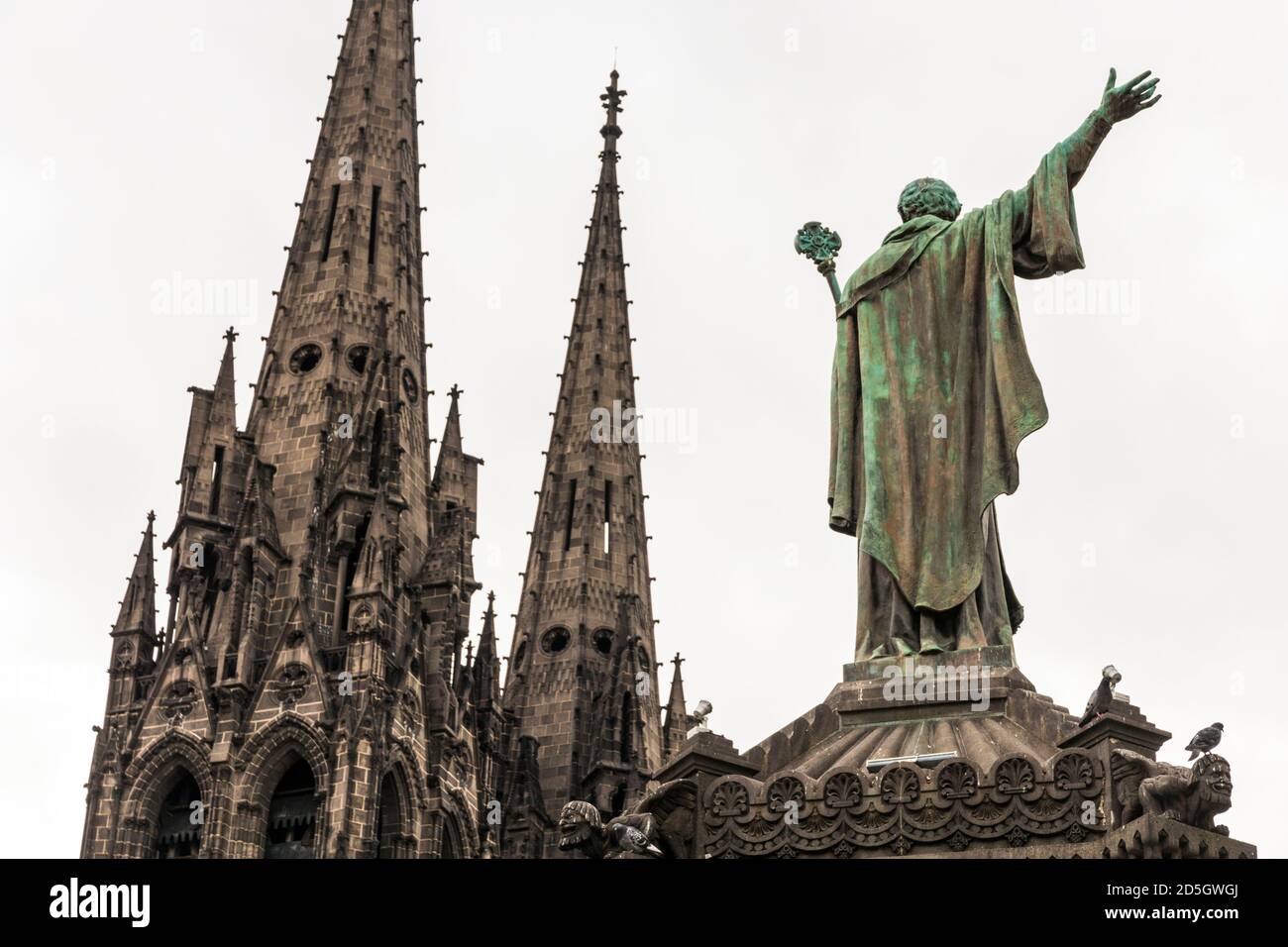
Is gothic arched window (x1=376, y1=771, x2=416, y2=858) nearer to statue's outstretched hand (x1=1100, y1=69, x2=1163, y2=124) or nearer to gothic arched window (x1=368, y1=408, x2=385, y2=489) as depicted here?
gothic arched window (x1=368, y1=408, x2=385, y2=489)

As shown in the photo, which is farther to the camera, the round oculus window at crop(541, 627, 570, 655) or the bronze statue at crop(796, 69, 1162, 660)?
the round oculus window at crop(541, 627, 570, 655)

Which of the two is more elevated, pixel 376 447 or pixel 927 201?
pixel 376 447

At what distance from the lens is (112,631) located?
7706 cm

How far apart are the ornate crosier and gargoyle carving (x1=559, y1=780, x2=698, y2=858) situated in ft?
12.9

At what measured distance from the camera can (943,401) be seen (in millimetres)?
15984

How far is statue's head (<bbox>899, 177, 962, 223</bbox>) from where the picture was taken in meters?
16.8

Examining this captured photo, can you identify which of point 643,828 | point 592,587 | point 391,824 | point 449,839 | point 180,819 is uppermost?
point 592,587

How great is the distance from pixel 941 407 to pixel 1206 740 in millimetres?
3353

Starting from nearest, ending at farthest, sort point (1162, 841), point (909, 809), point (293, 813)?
point (1162, 841) → point (909, 809) → point (293, 813)

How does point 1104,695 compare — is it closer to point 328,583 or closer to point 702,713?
point 702,713

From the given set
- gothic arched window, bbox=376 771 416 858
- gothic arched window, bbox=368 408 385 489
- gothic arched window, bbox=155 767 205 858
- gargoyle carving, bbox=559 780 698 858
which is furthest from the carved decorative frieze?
gothic arched window, bbox=368 408 385 489

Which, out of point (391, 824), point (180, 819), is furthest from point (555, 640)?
point (180, 819)

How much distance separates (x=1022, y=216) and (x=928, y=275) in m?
0.69
